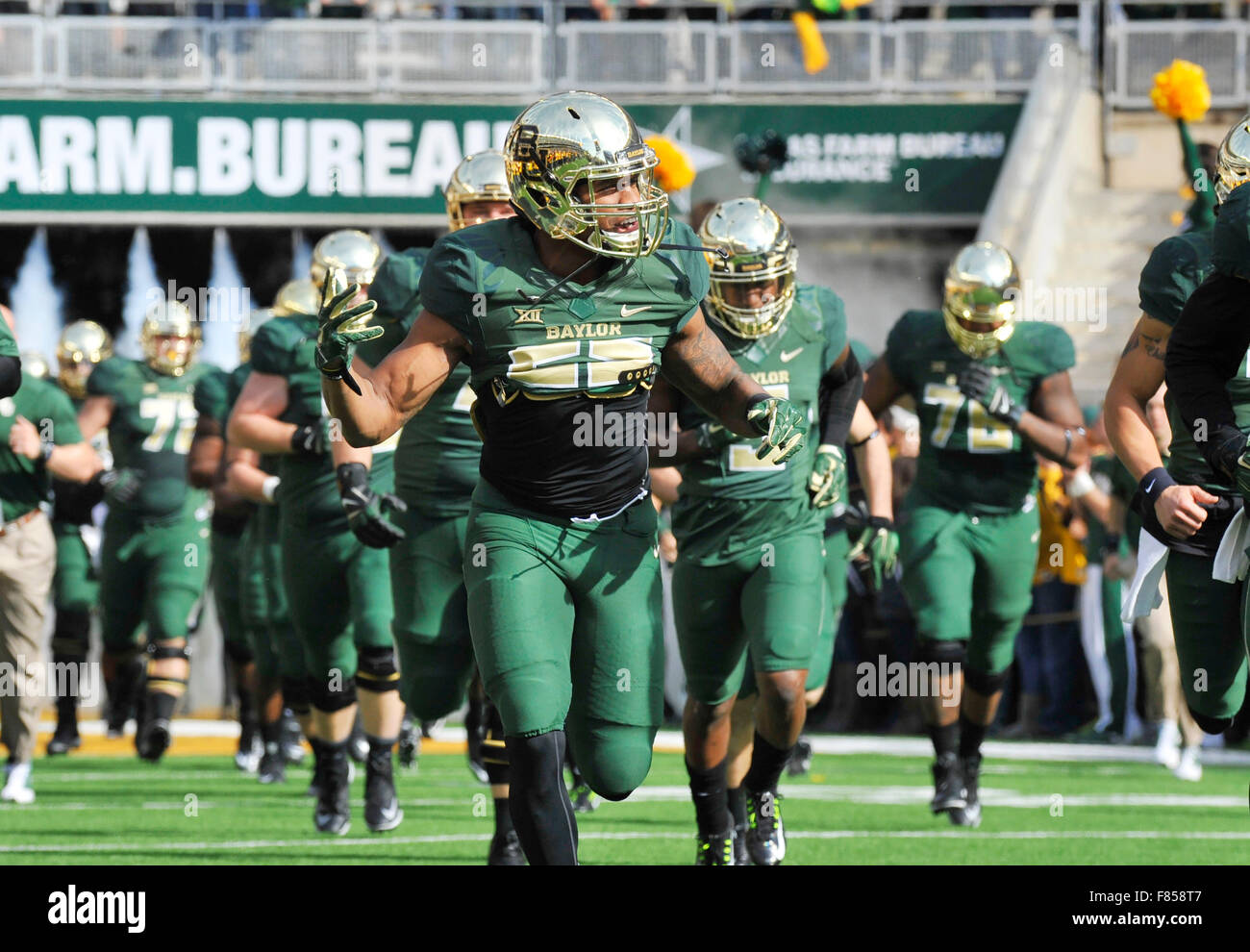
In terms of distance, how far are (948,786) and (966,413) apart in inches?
59.4

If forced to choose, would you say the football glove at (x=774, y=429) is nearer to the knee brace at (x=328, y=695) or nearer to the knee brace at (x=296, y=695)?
the knee brace at (x=328, y=695)

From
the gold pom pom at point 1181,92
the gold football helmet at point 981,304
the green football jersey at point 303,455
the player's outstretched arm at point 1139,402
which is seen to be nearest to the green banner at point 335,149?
the gold pom pom at point 1181,92

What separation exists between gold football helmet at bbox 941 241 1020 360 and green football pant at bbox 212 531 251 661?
4.11m

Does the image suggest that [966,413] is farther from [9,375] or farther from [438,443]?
[9,375]

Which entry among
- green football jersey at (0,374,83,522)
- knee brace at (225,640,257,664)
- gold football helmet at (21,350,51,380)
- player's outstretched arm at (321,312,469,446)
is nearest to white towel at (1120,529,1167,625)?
player's outstretched arm at (321,312,469,446)

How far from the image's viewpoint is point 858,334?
2027 centimetres

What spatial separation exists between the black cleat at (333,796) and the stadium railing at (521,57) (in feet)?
41.0

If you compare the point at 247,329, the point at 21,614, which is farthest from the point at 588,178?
the point at 247,329

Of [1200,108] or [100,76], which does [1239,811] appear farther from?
[100,76]

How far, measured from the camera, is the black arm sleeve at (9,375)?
6.03 metres

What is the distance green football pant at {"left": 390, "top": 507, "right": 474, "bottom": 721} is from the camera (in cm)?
682

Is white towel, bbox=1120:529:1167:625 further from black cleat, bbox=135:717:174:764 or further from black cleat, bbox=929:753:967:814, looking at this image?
black cleat, bbox=135:717:174:764
